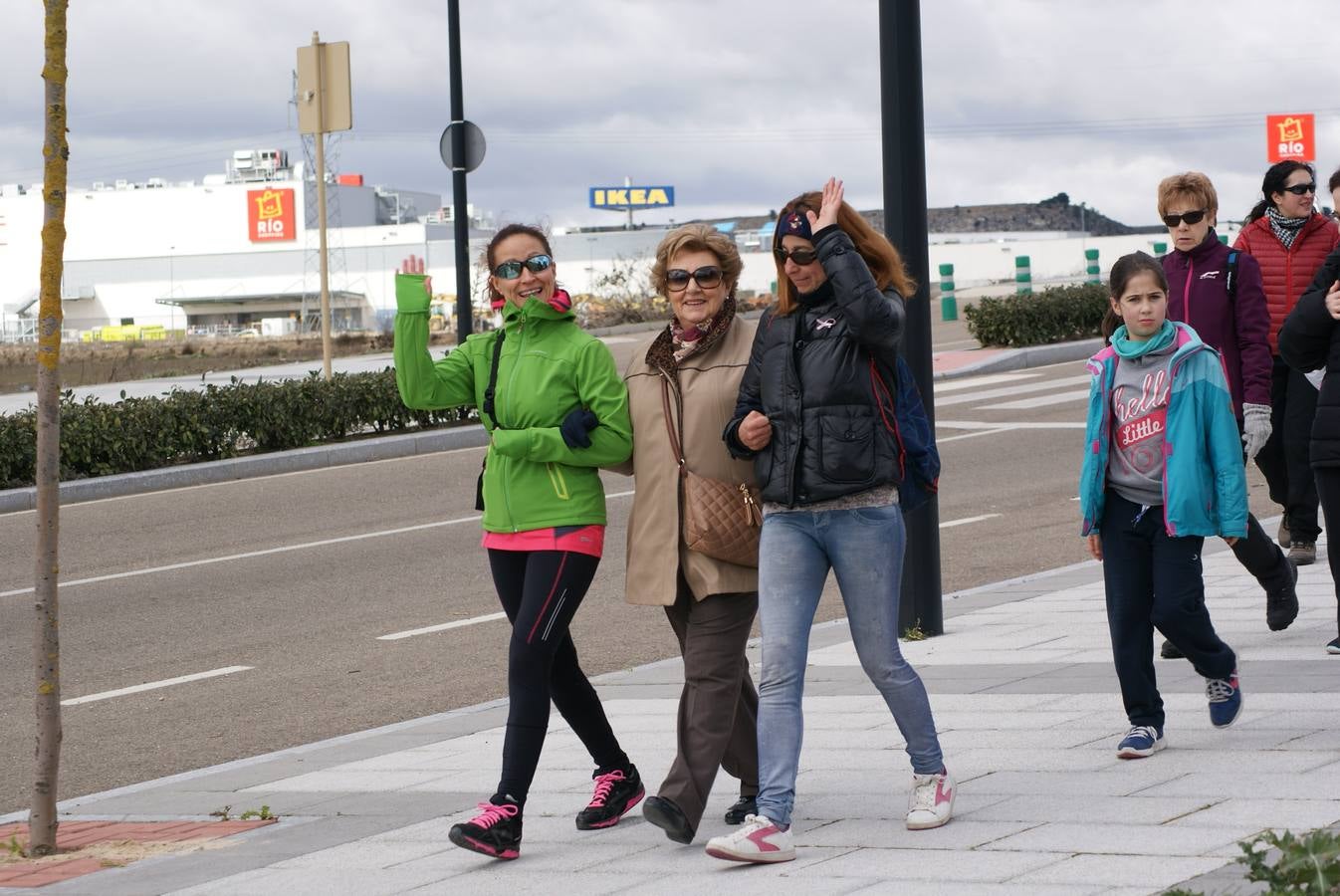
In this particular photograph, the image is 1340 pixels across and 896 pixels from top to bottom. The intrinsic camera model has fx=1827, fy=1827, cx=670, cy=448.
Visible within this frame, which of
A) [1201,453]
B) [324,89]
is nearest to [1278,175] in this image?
[1201,453]

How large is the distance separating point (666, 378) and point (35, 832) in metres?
2.48

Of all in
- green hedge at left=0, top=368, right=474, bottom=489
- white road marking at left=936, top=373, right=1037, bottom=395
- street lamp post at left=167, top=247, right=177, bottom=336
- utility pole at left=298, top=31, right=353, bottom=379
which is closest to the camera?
green hedge at left=0, top=368, right=474, bottom=489

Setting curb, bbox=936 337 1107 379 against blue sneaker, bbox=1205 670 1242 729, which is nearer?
blue sneaker, bbox=1205 670 1242 729

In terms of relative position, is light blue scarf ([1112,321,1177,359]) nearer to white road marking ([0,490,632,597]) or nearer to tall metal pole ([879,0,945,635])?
tall metal pole ([879,0,945,635])

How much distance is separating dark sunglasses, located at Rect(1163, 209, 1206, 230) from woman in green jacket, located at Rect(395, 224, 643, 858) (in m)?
2.89

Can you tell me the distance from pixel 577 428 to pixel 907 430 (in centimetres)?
91

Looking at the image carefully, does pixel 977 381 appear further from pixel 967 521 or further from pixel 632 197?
pixel 632 197

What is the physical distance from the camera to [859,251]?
4977mm

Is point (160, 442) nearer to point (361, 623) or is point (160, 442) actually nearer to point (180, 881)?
point (361, 623)

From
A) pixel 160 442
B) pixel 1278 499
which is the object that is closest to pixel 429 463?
pixel 160 442

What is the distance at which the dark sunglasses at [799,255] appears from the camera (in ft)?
16.1

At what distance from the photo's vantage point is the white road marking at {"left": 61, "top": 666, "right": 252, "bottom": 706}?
A: 8578mm

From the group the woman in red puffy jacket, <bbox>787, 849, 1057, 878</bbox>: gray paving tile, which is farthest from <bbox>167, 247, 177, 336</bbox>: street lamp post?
<bbox>787, 849, 1057, 878</bbox>: gray paving tile

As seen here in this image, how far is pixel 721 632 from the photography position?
5090 millimetres
